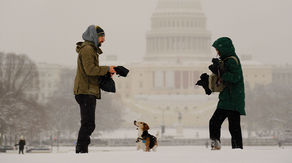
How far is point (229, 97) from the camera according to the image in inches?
398

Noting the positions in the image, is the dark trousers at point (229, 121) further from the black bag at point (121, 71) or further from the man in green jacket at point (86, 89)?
the man in green jacket at point (86, 89)

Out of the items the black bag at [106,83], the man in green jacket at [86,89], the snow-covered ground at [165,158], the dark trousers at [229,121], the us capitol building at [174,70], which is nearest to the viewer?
the snow-covered ground at [165,158]

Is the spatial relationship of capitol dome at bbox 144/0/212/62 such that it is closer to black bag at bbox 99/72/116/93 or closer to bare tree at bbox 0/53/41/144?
bare tree at bbox 0/53/41/144

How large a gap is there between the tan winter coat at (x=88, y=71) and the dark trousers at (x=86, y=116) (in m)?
0.09

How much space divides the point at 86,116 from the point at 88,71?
677 mm

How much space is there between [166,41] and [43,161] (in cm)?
15538

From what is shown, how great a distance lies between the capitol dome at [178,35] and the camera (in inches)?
6324

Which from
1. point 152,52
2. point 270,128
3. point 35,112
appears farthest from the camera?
point 152,52

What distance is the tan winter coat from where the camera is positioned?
9.50 meters

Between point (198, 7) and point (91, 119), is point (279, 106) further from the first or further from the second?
point (198, 7)

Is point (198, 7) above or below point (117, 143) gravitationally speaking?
above

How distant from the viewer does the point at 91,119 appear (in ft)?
31.9

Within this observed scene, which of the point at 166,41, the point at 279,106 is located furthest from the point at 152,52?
the point at 279,106

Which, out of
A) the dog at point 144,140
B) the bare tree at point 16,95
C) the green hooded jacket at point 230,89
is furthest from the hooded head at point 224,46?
the bare tree at point 16,95
